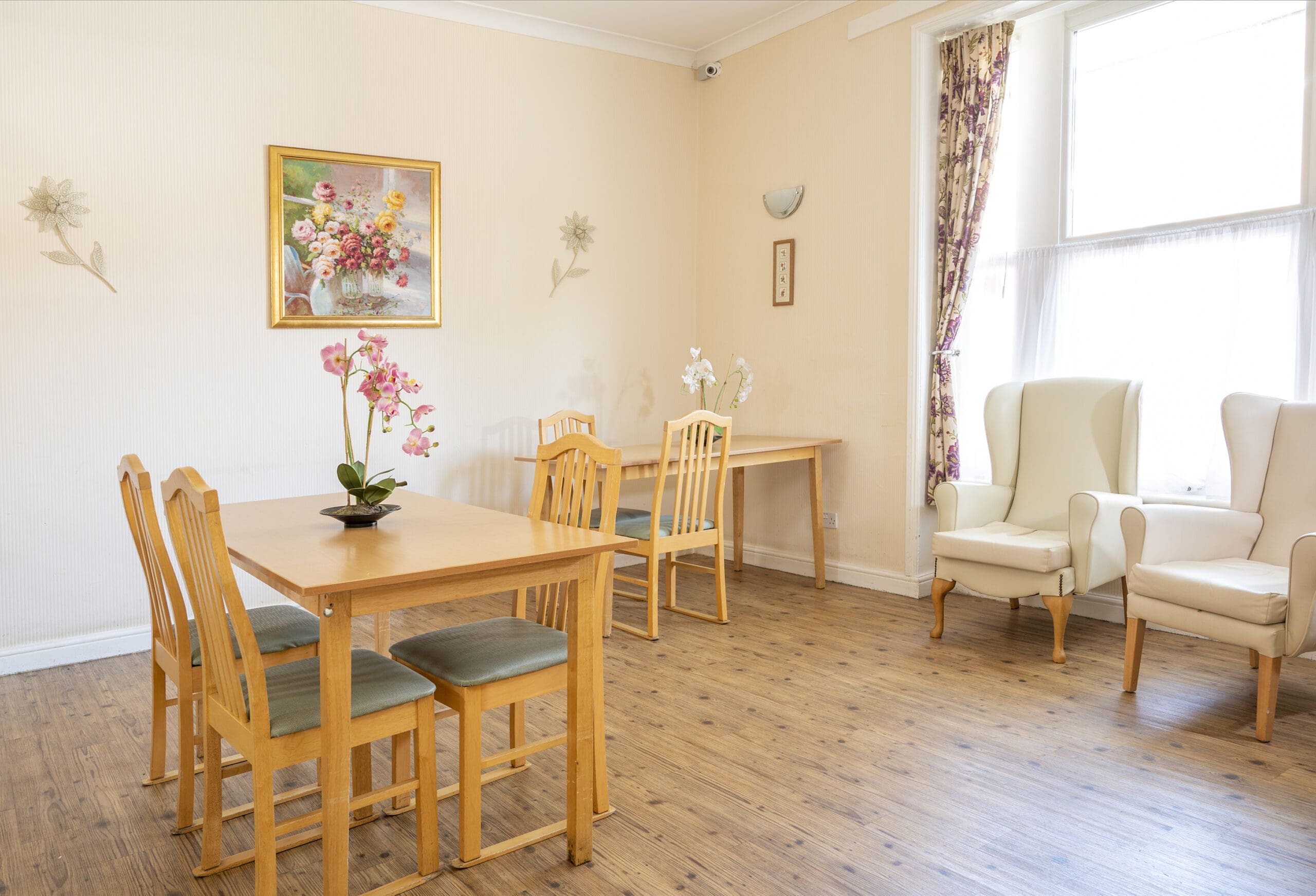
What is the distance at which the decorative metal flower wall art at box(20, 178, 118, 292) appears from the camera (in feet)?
11.7

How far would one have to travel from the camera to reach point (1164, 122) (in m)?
3.82

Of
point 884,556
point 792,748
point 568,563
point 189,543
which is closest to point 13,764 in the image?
point 189,543

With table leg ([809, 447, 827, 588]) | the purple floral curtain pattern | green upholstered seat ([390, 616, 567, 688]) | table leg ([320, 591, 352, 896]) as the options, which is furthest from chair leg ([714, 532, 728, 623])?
table leg ([320, 591, 352, 896])

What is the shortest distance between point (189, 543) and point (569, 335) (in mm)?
3249

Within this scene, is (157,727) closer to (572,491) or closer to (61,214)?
(572,491)

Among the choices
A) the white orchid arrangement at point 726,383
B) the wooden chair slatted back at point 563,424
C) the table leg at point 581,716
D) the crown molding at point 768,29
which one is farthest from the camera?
the white orchid arrangement at point 726,383

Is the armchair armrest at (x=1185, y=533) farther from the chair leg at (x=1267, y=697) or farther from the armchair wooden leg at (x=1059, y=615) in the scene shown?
the chair leg at (x=1267, y=697)

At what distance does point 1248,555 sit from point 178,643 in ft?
11.1

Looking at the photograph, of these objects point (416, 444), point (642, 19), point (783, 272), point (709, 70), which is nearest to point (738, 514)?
point (783, 272)

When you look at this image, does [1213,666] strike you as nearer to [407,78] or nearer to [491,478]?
[491,478]

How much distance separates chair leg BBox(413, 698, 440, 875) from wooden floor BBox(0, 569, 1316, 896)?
7 centimetres

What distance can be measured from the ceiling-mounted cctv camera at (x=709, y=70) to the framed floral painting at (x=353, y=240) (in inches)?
70.0

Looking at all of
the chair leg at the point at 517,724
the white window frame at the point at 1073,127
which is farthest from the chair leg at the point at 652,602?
the white window frame at the point at 1073,127

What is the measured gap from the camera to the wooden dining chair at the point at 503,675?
6.72ft
